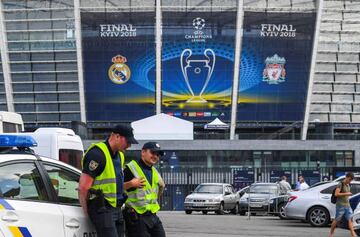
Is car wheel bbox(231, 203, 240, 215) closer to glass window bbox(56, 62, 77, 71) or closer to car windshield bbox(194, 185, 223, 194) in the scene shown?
car windshield bbox(194, 185, 223, 194)

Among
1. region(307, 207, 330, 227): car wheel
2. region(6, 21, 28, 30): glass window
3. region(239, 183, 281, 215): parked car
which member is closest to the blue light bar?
region(307, 207, 330, 227): car wheel

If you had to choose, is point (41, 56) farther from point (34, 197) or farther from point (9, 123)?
point (34, 197)

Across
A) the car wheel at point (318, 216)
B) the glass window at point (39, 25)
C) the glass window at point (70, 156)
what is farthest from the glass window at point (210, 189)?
the glass window at point (39, 25)

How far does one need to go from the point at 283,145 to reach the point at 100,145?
228 feet

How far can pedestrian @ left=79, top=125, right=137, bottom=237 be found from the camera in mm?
6371

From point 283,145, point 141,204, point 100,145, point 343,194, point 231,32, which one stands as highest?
point 231,32

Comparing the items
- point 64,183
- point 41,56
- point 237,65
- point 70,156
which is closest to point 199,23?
point 237,65

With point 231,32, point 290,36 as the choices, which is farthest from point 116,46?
point 290,36

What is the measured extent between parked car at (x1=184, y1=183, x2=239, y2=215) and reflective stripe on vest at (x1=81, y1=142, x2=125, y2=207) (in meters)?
22.1

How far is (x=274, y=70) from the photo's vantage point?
8306 centimetres

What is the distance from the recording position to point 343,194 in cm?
1491

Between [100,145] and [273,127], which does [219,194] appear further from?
[273,127]

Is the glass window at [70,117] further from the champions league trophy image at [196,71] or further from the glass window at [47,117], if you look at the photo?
the champions league trophy image at [196,71]

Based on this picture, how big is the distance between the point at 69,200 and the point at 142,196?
1.18m
